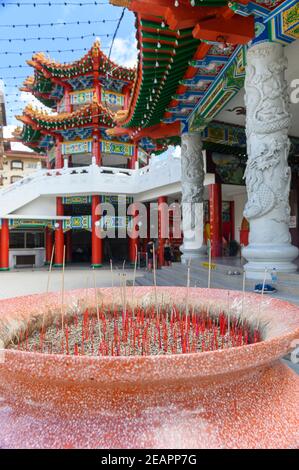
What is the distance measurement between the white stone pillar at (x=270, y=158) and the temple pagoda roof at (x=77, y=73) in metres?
11.4

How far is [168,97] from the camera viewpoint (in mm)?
6246

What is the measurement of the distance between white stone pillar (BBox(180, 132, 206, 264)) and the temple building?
2 centimetres

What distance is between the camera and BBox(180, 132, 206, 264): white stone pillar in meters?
7.52

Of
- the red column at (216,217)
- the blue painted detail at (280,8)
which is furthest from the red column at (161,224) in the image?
the blue painted detail at (280,8)

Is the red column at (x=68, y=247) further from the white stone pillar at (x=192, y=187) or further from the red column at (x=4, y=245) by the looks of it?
the white stone pillar at (x=192, y=187)

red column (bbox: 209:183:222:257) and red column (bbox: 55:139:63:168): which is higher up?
red column (bbox: 55:139:63:168)

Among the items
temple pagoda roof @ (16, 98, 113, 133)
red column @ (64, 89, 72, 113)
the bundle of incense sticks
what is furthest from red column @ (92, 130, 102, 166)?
the bundle of incense sticks

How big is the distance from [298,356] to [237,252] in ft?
27.8

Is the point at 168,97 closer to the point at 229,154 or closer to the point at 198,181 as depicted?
the point at 198,181

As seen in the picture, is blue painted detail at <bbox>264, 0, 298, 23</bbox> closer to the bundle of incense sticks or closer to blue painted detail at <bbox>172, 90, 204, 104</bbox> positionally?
blue painted detail at <bbox>172, 90, 204, 104</bbox>

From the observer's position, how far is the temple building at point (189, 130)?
395cm

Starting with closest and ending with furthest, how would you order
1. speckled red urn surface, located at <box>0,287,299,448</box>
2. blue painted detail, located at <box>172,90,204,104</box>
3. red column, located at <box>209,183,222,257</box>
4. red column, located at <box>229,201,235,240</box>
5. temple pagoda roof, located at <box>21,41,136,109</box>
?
speckled red urn surface, located at <box>0,287,299,448</box>, blue painted detail, located at <box>172,90,204,104</box>, red column, located at <box>209,183,222,257</box>, red column, located at <box>229,201,235,240</box>, temple pagoda roof, located at <box>21,41,136,109</box>

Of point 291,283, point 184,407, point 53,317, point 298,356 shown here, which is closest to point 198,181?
point 291,283

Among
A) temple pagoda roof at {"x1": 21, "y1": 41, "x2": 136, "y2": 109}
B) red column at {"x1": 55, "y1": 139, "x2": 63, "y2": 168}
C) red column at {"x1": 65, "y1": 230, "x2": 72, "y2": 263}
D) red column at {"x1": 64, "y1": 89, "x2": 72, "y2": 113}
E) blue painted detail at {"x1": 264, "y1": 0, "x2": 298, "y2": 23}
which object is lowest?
red column at {"x1": 65, "y1": 230, "x2": 72, "y2": 263}
